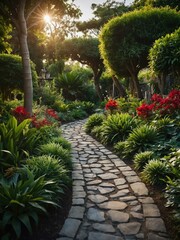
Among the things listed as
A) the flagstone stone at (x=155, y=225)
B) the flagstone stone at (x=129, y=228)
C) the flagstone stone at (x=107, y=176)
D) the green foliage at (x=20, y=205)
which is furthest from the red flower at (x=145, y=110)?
the green foliage at (x=20, y=205)

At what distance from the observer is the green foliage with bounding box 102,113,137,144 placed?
6457mm

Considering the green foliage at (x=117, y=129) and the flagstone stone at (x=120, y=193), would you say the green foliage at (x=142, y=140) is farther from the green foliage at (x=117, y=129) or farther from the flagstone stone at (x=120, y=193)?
the flagstone stone at (x=120, y=193)

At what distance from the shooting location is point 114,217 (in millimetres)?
3113

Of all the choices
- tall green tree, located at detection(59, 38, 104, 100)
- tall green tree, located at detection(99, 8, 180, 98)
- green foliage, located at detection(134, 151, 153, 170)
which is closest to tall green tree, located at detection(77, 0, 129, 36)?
tall green tree, located at detection(59, 38, 104, 100)

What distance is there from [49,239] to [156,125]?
3.99m

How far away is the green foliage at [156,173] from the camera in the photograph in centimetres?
382

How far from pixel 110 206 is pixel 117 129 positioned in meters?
3.32

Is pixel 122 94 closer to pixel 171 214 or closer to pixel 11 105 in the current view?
pixel 11 105

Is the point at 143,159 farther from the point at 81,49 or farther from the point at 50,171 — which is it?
the point at 81,49

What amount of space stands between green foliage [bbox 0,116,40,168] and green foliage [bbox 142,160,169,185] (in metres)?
2.14

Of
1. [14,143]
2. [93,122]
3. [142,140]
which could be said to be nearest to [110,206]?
[14,143]

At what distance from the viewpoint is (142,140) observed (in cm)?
531

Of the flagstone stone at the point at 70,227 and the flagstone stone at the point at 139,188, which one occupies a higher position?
the flagstone stone at the point at 139,188

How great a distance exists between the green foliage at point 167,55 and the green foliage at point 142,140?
9.12ft
